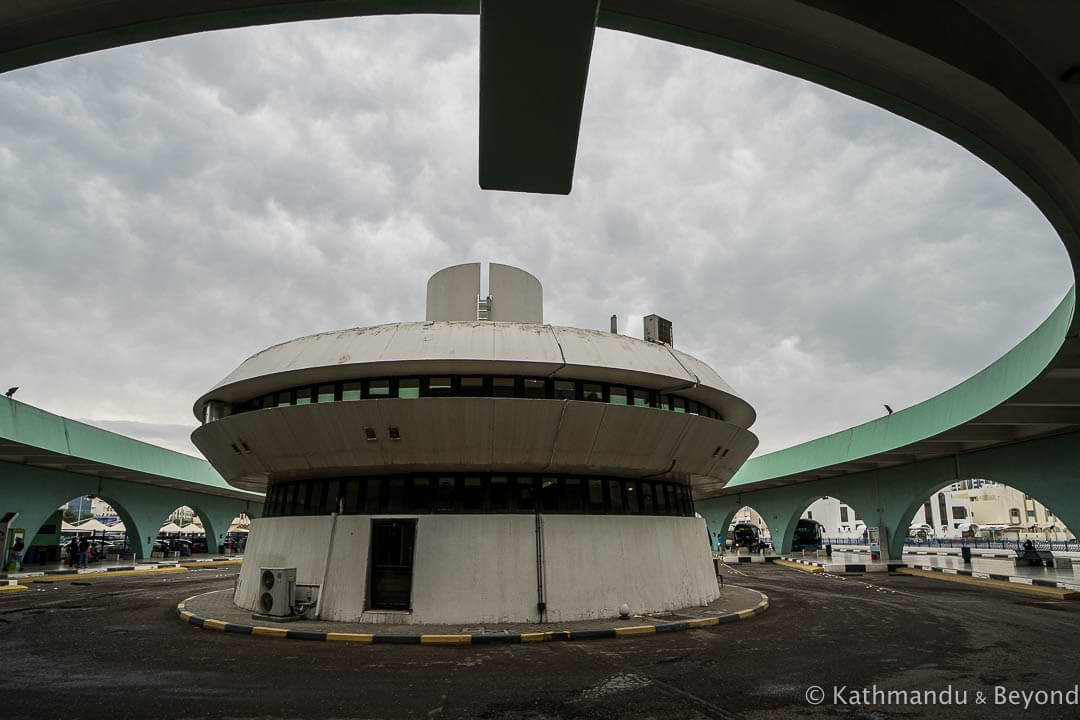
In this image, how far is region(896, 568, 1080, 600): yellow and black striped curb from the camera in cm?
2197

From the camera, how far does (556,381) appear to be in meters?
16.5

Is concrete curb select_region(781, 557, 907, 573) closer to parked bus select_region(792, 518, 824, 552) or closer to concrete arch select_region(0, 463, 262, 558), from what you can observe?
parked bus select_region(792, 518, 824, 552)

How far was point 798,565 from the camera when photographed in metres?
39.9

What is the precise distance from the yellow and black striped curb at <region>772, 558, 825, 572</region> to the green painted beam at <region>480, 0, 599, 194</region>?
126ft

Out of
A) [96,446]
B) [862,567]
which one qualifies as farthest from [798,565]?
[96,446]

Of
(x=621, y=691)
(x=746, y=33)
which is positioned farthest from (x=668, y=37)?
(x=621, y=691)

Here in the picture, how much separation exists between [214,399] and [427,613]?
919cm

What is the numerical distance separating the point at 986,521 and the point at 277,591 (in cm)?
10022

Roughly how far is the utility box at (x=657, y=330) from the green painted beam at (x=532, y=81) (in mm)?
17684

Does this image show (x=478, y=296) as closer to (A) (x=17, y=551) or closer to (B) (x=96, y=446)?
(B) (x=96, y=446)

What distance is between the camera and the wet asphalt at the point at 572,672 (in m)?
8.73

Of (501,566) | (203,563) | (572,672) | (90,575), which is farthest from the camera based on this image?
(203,563)

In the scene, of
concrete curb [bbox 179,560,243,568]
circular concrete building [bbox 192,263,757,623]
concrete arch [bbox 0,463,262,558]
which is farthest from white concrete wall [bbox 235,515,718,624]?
concrete curb [bbox 179,560,243,568]

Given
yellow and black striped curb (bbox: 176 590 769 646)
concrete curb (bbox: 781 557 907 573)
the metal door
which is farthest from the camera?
concrete curb (bbox: 781 557 907 573)
